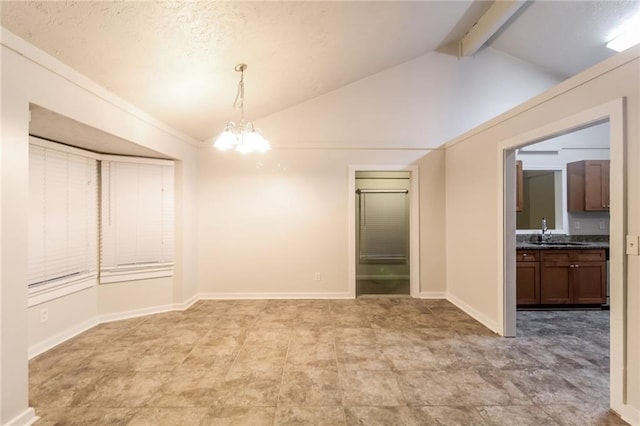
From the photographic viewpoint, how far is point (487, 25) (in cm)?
371

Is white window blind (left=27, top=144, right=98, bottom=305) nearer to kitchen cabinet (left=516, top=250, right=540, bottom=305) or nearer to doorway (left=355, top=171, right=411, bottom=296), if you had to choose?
doorway (left=355, top=171, right=411, bottom=296)

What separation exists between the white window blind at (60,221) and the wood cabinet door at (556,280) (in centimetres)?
593

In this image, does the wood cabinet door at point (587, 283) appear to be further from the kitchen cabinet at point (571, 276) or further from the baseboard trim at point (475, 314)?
the baseboard trim at point (475, 314)

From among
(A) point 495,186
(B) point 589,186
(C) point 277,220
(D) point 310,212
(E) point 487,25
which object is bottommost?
(C) point 277,220

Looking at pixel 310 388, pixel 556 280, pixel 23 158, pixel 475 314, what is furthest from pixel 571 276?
pixel 23 158

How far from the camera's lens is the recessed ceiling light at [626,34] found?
3286 mm

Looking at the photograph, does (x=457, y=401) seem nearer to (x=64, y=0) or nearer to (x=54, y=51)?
(x=64, y=0)

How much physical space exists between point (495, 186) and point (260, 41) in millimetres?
2880

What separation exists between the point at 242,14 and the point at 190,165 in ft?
8.29

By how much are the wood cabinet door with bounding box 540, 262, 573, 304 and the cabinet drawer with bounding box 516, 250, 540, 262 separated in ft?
0.49

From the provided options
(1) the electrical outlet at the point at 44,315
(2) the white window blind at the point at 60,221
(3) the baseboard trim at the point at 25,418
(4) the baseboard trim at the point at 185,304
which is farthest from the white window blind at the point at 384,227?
(3) the baseboard trim at the point at 25,418

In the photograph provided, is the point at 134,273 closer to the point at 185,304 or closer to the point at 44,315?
the point at 185,304

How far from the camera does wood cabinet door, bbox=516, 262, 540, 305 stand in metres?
3.87

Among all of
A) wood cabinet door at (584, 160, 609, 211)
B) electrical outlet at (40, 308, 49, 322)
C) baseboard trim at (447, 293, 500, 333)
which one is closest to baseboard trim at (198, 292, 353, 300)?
baseboard trim at (447, 293, 500, 333)
